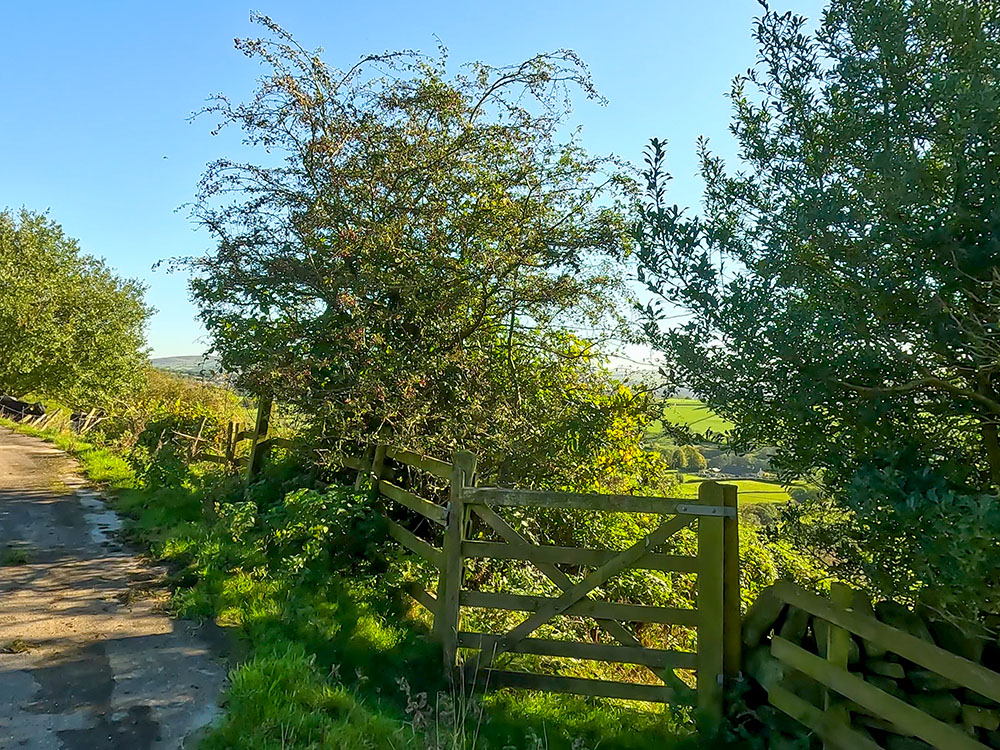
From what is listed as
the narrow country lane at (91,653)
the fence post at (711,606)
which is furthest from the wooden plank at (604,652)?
the narrow country lane at (91,653)

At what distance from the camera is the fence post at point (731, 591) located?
4676 millimetres

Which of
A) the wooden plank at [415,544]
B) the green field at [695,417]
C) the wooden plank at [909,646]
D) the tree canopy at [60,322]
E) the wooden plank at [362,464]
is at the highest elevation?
the tree canopy at [60,322]

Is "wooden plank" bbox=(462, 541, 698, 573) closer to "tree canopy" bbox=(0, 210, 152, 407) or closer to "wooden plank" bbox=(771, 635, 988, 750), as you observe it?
"wooden plank" bbox=(771, 635, 988, 750)

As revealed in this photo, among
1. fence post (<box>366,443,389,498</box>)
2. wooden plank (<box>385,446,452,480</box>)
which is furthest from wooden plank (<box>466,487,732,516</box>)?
fence post (<box>366,443,389,498</box>)

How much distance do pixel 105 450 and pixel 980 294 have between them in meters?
18.8

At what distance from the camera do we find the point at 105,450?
54.6 ft

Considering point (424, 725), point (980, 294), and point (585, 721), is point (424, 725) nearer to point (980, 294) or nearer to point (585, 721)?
point (585, 721)

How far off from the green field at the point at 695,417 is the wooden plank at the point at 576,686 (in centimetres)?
204

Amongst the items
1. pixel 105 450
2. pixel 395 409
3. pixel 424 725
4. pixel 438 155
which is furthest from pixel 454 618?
pixel 105 450

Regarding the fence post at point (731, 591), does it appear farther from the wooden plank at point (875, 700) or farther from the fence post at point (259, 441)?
the fence post at point (259, 441)

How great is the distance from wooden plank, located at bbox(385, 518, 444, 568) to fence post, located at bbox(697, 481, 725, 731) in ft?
7.48

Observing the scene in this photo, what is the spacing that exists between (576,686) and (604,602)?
69cm

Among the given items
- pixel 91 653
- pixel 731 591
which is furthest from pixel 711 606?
pixel 91 653

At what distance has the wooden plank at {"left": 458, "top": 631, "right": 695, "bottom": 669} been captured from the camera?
4812 mm
